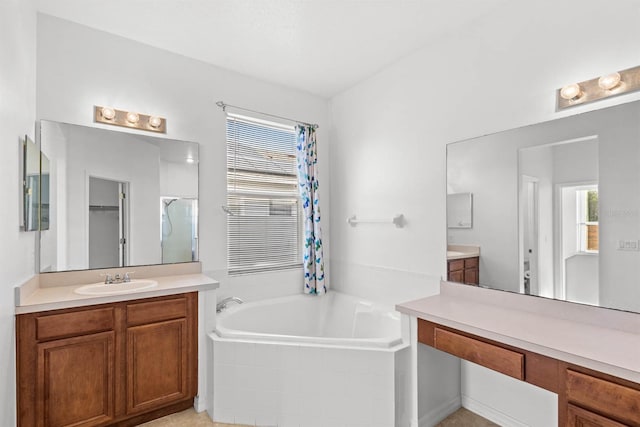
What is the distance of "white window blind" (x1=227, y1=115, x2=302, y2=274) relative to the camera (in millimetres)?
2943

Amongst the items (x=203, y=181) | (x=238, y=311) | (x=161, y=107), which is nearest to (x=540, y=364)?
(x=238, y=311)

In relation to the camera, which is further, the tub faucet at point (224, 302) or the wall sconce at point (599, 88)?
the tub faucet at point (224, 302)

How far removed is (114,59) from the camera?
236 cm

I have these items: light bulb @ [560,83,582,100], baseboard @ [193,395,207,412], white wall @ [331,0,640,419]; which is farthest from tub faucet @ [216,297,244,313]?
light bulb @ [560,83,582,100]

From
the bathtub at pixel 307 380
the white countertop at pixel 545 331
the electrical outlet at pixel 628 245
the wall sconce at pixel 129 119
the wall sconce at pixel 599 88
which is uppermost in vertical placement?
the wall sconce at pixel 129 119

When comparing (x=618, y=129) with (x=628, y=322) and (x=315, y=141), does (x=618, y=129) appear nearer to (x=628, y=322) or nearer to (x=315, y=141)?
(x=628, y=322)

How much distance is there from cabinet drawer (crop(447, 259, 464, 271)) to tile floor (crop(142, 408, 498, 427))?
0.95m

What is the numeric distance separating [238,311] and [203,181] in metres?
1.13

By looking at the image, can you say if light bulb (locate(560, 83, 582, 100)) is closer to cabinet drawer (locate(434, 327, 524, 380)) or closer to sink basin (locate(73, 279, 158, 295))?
cabinet drawer (locate(434, 327, 524, 380))

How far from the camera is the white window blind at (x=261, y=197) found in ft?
9.66

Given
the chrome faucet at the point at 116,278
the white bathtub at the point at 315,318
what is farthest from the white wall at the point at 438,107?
the chrome faucet at the point at 116,278

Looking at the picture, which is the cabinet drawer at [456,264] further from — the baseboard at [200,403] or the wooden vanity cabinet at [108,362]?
the baseboard at [200,403]

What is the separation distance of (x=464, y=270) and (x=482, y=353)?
2.41ft

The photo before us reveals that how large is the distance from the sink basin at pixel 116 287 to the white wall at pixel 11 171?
32 cm
